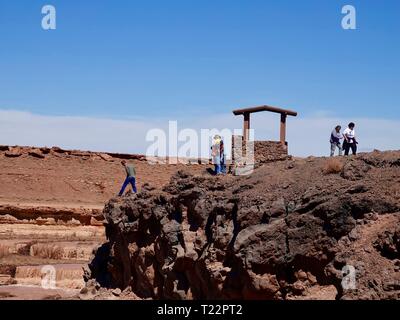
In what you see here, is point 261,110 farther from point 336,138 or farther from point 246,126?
point 336,138

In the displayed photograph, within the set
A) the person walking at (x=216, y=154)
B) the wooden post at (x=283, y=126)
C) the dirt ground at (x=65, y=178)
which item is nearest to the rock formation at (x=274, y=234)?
the person walking at (x=216, y=154)

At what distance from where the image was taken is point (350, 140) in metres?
16.2

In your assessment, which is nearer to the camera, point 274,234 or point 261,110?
point 274,234

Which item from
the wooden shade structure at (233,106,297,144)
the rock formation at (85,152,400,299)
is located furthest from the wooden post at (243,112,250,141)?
the rock formation at (85,152,400,299)

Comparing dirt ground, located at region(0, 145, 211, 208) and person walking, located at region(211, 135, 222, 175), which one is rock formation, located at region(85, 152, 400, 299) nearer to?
person walking, located at region(211, 135, 222, 175)

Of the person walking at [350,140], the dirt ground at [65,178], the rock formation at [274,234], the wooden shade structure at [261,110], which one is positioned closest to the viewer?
the rock formation at [274,234]

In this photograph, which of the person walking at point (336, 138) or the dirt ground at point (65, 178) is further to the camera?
the dirt ground at point (65, 178)

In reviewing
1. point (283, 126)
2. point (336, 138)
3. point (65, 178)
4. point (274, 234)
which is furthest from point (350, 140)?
point (65, 178)

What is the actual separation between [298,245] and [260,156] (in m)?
7.42

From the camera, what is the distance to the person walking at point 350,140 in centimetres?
1616

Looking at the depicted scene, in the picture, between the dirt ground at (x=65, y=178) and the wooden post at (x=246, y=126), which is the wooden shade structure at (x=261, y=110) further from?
the dirt ground at (x=65, y=178)

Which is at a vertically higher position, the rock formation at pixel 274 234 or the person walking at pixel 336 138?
the person walking at pixel 336 138
